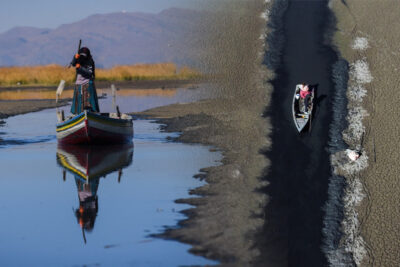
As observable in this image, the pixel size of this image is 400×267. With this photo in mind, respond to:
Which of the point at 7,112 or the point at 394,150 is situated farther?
the point at 7,112

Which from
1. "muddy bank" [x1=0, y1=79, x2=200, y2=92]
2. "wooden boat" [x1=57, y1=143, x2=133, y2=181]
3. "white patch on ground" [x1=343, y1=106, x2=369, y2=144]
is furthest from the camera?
"muddy bank" [x1=0, y1=79, x2=200, y2=92]

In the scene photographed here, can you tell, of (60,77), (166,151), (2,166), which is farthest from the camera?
(60,77)

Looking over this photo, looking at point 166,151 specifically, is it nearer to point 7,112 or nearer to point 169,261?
point 169,261

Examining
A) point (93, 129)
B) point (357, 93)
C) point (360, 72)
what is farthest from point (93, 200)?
point (360, 72)

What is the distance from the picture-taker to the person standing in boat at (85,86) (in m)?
30.5

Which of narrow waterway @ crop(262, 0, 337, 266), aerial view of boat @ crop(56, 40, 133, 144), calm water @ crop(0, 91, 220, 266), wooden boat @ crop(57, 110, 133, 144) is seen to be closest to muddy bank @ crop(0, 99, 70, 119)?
calm water @ crop(0, 91, 220, 266)

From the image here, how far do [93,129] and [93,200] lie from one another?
10.1 metres

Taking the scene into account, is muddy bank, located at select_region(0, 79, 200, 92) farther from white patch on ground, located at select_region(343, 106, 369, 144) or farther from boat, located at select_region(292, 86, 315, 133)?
boat, located at select_region(292, 86, 315, 133)

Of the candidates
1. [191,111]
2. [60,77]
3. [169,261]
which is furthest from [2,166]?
[60,77]

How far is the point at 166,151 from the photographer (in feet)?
96.3

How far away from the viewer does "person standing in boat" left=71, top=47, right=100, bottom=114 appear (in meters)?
30.5

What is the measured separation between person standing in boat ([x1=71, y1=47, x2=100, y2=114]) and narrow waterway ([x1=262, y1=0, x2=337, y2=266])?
25.1 feet

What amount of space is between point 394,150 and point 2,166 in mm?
13922

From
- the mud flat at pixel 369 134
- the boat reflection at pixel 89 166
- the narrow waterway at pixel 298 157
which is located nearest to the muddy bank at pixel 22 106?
the boat reflection at pixel 89 166
